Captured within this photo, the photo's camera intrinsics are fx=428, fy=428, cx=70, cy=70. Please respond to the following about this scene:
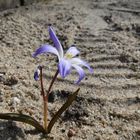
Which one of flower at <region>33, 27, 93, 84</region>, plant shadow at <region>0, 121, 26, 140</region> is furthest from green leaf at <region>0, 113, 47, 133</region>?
flower at <region>33, 27, 93, 84</region>

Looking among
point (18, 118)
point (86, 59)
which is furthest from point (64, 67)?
point (86, 59)

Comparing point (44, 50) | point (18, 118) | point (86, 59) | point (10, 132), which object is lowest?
point (10, 132)

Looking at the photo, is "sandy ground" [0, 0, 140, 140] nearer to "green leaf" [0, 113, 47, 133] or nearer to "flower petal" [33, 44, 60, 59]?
"green leaf" [0, 113, 47, 133]

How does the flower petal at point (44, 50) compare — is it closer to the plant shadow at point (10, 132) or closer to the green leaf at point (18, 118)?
the green leaf at point (18, 118)

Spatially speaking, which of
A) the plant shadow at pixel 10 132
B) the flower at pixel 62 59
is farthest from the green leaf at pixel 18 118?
the flower at pixel 62 59

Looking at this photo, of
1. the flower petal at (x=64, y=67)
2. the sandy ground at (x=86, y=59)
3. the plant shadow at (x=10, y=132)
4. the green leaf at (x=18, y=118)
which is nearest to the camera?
the flower petal at (x=64, y=67)

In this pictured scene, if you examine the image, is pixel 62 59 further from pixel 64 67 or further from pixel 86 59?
pixel 86 59

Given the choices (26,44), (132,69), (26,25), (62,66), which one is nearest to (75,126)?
(62,66)
